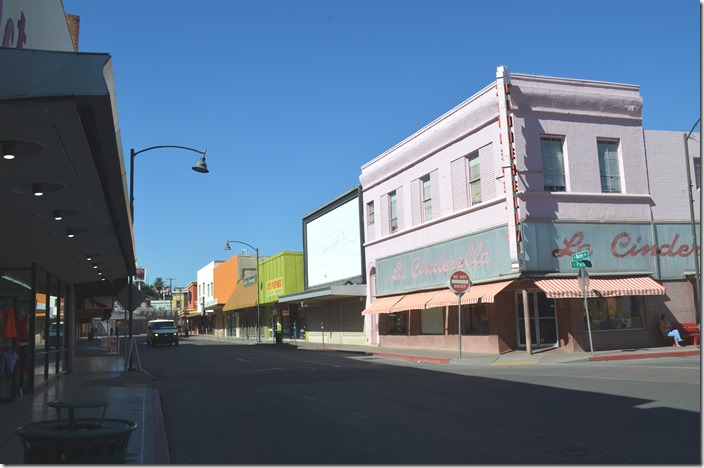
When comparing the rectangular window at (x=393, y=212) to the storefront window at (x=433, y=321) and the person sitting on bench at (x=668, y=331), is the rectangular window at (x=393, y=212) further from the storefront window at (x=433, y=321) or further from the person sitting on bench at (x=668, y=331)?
the person sitting on bench at (x=668, y=331)

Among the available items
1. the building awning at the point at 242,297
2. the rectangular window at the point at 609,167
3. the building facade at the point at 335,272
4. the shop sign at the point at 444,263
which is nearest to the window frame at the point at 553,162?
the rectangular window at the point at 609,167

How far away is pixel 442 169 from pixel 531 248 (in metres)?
6.86

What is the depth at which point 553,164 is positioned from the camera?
78.0ft

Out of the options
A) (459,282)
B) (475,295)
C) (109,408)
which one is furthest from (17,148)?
(475,295)

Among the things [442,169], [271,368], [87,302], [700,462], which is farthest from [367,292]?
[700,462]

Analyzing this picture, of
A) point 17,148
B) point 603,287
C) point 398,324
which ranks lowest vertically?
point 398,324

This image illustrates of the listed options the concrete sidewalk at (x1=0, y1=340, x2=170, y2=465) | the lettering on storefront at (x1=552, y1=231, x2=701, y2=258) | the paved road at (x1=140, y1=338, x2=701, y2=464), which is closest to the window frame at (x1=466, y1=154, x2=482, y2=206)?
the lettering on storefront at (x1=552, y1=231, x2=701, y2=258)

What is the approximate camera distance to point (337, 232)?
134ft

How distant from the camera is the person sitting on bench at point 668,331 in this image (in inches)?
891

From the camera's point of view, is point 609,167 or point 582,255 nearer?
point 582,255

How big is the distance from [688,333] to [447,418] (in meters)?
17.2

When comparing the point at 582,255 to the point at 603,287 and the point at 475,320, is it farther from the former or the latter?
the point at 475,320

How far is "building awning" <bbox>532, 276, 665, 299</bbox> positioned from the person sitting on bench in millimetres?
1378

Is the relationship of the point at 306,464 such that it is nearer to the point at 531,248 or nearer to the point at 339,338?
the point at 531,248
